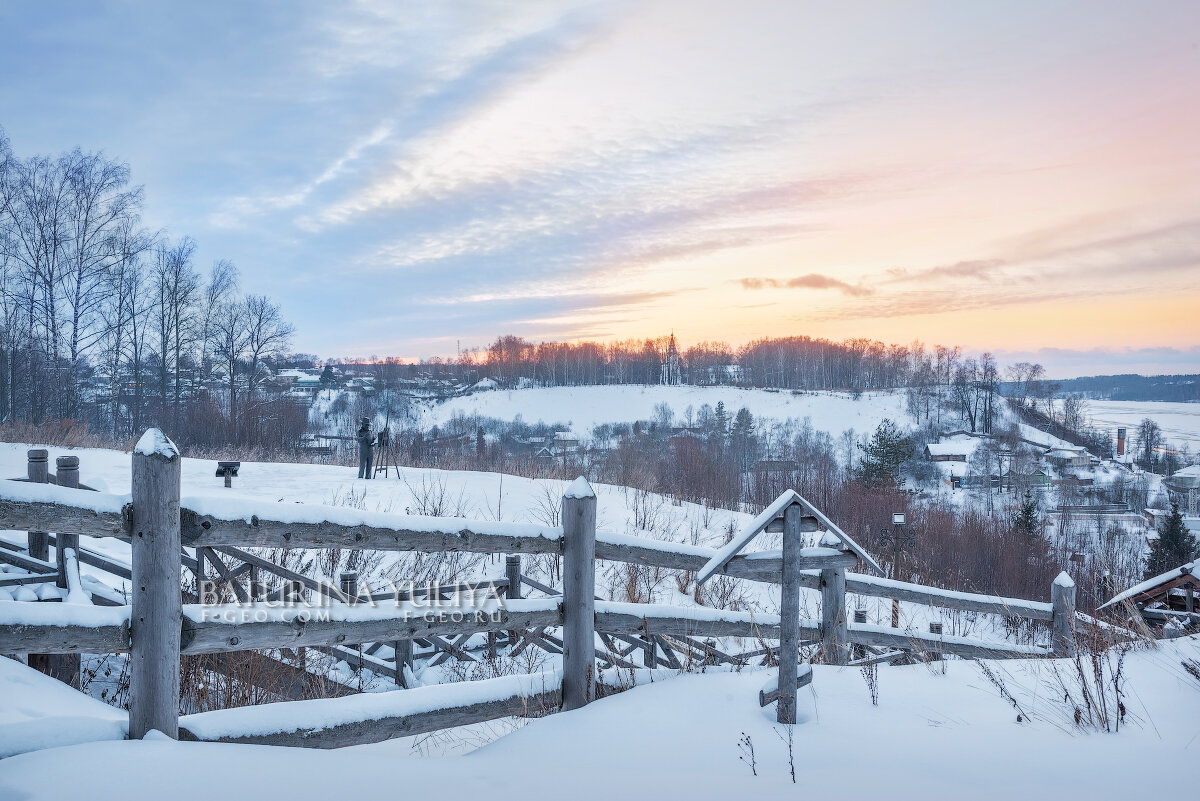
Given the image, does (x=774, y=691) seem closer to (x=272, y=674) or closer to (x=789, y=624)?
(x=789, y=624)

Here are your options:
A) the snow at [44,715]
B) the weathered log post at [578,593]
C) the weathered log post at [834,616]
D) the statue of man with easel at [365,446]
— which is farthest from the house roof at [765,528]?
the statue of man with easel at [365,446]

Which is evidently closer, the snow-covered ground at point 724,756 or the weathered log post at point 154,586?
the snow-covered ground at point 724,756

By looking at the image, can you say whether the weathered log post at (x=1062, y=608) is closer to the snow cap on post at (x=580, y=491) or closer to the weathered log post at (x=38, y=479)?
the snow cap on post at (x=580, y=491)

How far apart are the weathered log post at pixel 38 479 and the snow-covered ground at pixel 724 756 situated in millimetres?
3729

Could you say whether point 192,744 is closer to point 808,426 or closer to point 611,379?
point 808,426

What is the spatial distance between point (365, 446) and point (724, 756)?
14.6m

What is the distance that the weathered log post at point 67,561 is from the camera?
4.87 meters

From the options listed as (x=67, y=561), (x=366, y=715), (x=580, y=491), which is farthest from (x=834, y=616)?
(x=67, y=561)

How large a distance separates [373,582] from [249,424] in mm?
25664

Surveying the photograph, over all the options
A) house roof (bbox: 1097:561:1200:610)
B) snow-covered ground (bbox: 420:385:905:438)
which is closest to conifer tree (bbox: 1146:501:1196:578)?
house roof (bbox: 1097:561:1200:610)

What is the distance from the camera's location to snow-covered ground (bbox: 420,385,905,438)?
83312mm

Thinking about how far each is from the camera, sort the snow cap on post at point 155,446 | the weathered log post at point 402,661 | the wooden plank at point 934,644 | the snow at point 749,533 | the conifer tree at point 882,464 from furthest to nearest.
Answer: the conifer tree at point 882,464, the weathered log post at point 402,661, the wooden plank at point 934,644, the snow at point 749,533, the snow cap on post at point 155,446

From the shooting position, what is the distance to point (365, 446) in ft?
54.1

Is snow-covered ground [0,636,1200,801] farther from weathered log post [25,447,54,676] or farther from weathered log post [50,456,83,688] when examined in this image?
weathered log post [25,447,54,676]
